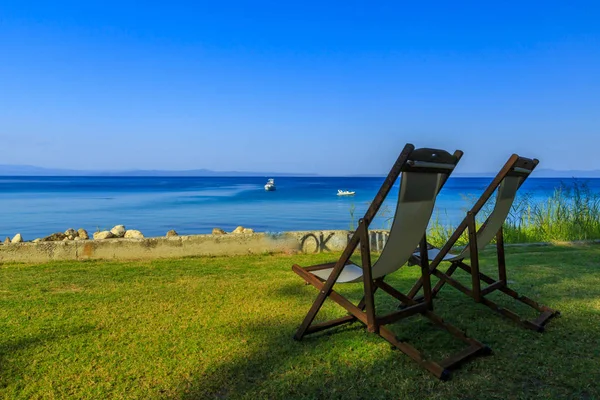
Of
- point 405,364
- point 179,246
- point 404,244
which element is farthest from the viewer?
point 179,246

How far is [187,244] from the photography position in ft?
21.0

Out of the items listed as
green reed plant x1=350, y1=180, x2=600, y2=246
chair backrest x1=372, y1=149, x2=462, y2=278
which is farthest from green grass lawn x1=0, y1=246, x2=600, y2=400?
green reed plant x1=350, y1=180, x2=600, y2=246

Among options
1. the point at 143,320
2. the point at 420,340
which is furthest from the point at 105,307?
the point at 420,340

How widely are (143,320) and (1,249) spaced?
3.53 metres

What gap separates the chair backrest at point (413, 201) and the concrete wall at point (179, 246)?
12.7ft

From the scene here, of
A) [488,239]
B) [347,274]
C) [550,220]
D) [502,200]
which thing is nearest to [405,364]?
[347,274]

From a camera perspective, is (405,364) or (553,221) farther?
(553,221)

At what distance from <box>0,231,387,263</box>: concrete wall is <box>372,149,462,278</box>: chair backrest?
388cm

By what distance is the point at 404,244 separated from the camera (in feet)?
9.26

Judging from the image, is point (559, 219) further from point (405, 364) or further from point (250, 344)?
point (250, 344)

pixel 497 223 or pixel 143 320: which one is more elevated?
pixel 497 223

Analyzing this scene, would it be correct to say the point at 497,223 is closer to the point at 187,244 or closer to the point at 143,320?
the point at 143,320

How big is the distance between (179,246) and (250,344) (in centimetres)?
367

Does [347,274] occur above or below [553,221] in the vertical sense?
above
